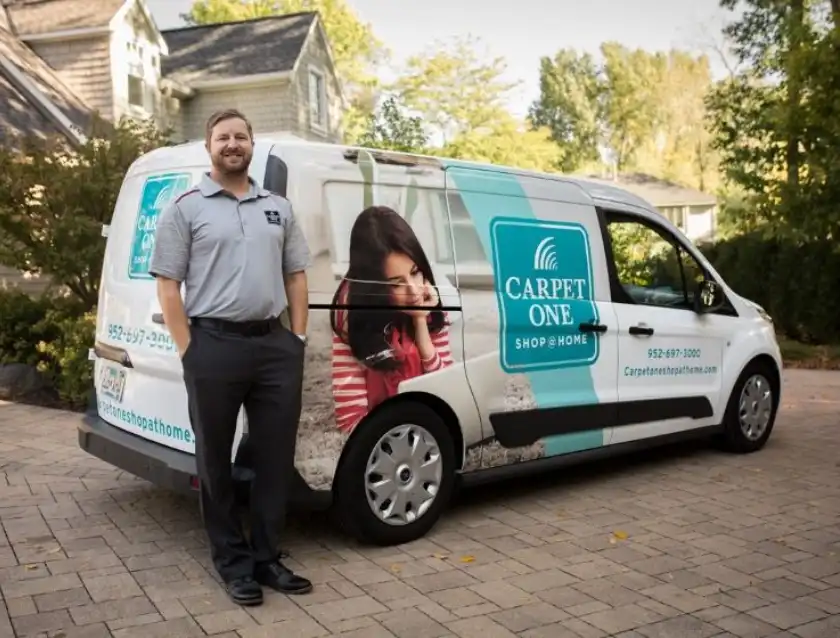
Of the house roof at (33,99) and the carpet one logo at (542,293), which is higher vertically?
the house roof at (33,99)

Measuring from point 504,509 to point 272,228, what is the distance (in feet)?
8.27

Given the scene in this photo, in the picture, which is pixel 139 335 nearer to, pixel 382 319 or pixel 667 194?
pixel 382 319

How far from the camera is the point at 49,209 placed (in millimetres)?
9430

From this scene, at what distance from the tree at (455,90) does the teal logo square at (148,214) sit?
31649mm

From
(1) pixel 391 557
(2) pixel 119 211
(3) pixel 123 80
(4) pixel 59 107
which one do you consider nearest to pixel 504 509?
(1) pixel 391 557

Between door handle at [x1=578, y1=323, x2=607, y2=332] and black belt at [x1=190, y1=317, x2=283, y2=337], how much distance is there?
236cm

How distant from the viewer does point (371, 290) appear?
461 centimetres

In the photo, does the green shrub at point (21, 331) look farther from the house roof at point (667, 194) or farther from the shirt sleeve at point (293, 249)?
the house roof at point (667, 194)

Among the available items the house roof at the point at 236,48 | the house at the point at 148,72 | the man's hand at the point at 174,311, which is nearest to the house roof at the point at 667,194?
the house roof at the point at 236,48

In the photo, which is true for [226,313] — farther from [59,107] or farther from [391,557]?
[59,107]

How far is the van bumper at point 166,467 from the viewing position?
430 centimetres

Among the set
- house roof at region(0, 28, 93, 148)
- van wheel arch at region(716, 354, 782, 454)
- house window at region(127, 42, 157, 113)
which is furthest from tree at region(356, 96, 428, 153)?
van wheel arch at region(716, 354, 782, 454)

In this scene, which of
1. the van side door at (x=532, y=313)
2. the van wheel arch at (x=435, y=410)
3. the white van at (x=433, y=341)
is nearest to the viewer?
the white van at (x=433, y=341)

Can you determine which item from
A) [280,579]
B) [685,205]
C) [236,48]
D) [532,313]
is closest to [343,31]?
[236,48]
